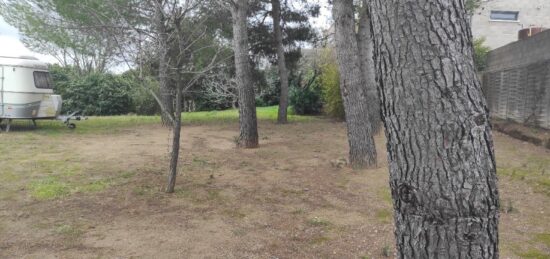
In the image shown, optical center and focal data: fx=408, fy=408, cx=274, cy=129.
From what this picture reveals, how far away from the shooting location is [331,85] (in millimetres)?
14938

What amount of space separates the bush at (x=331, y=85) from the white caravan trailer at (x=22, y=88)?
9098 mm

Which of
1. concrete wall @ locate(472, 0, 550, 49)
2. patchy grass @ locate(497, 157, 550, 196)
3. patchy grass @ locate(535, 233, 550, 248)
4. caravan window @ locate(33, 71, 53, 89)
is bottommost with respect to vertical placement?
patchy grass @ locate(535, 233, 550, 248)

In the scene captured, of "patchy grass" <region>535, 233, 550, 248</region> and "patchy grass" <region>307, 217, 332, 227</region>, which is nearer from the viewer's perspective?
"patchy grass" <region>535, 233, 550, 248</region>

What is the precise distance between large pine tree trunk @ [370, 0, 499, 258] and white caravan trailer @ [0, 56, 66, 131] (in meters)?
11.3

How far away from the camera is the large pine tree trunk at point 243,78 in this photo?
8.46m

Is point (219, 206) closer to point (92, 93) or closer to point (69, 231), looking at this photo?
point (69, 231)

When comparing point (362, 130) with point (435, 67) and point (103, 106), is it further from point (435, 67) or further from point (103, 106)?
point (103, 106)

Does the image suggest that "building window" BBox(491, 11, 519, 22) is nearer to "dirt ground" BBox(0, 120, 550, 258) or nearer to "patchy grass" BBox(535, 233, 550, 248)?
"dirt ground" BBox(0, 120, 550, 258)

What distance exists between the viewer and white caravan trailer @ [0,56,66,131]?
409 inches

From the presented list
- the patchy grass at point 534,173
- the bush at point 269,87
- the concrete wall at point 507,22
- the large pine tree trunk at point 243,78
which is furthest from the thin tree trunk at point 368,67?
the concrete wall at point 507,22

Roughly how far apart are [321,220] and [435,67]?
2.93m

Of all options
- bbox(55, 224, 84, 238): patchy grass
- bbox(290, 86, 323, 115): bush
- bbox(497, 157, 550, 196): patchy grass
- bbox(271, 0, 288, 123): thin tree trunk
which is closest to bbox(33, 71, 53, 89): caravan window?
bbox(271, 0, 288, 123): thin tree trunk

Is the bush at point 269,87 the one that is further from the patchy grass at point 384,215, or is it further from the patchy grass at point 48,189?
the patchy grass at point 384,215

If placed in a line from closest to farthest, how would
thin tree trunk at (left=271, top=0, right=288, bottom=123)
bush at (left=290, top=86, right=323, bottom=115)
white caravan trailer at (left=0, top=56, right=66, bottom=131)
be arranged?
white caravan trailer at (left=0, top=56, right=66, bottom=131) → thin tree trunk at (left=271, top=0, right=288, bottom=123) → bush at (left=290, top=86, right=323, bottom=115)
